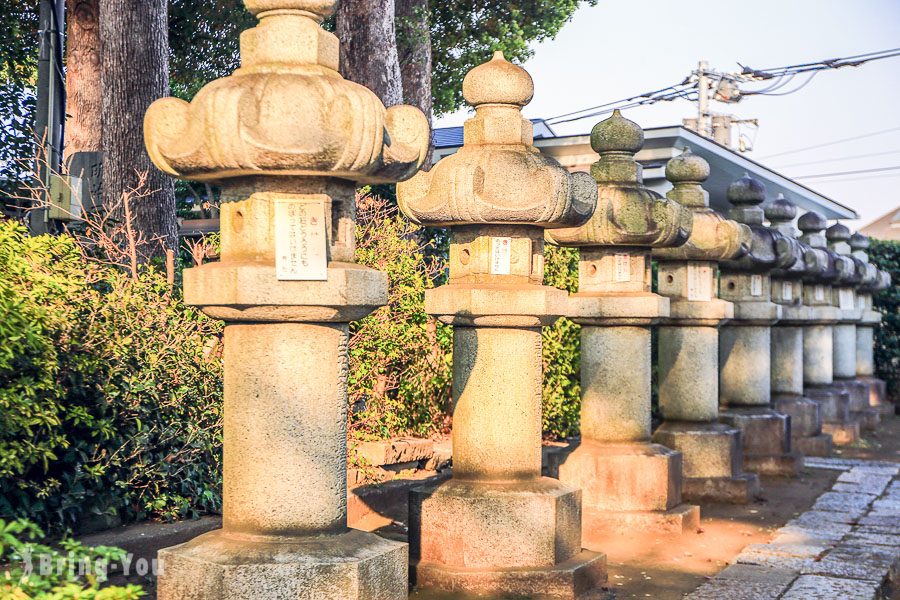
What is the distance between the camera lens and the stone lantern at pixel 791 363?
12906 mm

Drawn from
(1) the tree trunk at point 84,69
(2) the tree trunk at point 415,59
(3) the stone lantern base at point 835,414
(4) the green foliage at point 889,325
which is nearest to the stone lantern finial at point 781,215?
(3) the stone lantern base at point 835,414

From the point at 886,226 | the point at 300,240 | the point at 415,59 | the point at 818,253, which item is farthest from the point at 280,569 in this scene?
the point at 886,226

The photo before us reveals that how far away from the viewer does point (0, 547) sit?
3062 mm

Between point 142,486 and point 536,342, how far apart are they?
2342 mm

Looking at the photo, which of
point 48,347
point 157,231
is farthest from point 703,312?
point 48,347

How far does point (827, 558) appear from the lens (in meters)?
7.25

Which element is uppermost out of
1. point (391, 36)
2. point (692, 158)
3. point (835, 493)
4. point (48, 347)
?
point (391, 36)

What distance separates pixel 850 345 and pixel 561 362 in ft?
26.3

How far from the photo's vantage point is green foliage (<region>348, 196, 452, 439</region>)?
8.44 metres

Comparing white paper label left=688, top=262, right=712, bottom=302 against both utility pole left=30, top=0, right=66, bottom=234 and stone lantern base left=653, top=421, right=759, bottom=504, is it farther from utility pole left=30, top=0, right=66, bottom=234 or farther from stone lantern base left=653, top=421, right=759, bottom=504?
utility pole left=30, top=0, right=66, bottom=234

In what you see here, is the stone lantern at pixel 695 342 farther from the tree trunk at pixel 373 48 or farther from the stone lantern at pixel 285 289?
the stone lantern at pixel 285 289

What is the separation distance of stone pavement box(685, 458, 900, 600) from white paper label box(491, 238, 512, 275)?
2.12 m

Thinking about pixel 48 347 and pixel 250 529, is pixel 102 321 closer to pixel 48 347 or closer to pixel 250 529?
pixel 48 347

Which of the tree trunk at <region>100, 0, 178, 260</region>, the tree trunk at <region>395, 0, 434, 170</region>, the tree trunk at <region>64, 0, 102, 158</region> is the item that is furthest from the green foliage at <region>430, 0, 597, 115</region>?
the tree trunk at <region>100, 0, 178, 260</region>
